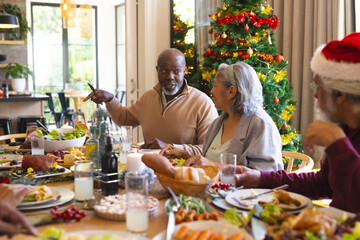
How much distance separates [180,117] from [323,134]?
180 centimetres

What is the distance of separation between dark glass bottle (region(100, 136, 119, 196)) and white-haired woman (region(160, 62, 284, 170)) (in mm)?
550

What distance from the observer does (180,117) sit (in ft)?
10.2

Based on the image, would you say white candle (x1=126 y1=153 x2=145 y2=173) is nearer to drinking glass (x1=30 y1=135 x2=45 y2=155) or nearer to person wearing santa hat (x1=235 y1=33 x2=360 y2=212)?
person wearing santa hat (x1=235 y1=33 x2=360 y2=212)

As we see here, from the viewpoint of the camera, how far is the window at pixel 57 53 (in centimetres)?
1060

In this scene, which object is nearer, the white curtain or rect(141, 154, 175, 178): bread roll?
rect(141, 154, 175, 178): bread roll

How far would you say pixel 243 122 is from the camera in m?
2.26

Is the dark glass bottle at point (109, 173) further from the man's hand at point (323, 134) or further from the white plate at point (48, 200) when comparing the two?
the man's hand at point (323, 134)

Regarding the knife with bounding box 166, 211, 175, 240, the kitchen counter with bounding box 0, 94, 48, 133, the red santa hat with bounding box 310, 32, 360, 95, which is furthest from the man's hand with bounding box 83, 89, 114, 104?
the kitchen counter with bounding box 0, 94, 48, 133

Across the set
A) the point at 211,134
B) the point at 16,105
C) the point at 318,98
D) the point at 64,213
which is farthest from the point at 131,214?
the point at 16,105

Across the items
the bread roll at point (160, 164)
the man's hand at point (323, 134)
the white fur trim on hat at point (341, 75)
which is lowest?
the bread roll at point (160, 164)

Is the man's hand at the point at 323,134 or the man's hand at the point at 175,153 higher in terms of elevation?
the man's hand at the point at 323,134

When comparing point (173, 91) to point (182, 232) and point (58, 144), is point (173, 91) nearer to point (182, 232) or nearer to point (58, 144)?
point (58, 144)


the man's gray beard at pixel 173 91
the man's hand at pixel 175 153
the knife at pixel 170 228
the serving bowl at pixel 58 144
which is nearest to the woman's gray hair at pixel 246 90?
the man's hand at pixel 175 153

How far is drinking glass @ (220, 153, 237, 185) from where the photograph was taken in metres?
1.74
